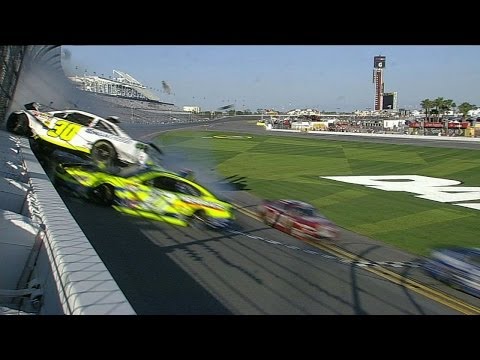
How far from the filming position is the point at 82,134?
654 cm

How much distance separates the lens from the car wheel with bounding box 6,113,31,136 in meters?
6.53

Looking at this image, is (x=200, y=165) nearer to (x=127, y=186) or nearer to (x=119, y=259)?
(x=127, y=186)

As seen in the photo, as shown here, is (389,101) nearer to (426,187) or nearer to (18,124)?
(18,124)

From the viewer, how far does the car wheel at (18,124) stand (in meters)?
6.53

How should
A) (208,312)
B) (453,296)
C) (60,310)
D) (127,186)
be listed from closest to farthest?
(60,310) < (208,312) < (453,296) < (127,186)

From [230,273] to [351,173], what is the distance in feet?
27.3

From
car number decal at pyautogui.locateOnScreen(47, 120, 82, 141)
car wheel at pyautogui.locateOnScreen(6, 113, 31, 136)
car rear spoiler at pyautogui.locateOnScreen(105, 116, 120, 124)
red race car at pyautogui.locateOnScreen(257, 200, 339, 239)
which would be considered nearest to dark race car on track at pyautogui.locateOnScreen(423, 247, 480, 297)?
red race car at pyautogui.locateOnScreen(257, 200, 339, 239)

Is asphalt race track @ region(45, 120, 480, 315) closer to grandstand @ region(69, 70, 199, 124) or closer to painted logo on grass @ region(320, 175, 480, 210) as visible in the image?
grandstand @ region(69, 70, 199, 124)

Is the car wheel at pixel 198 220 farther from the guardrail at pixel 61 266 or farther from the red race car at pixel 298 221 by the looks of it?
the guardrail at pixel 61 266

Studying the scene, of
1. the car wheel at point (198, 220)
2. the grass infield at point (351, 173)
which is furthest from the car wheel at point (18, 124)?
the car wheel at point (198, 220)

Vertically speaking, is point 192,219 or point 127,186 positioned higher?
point 127,186
